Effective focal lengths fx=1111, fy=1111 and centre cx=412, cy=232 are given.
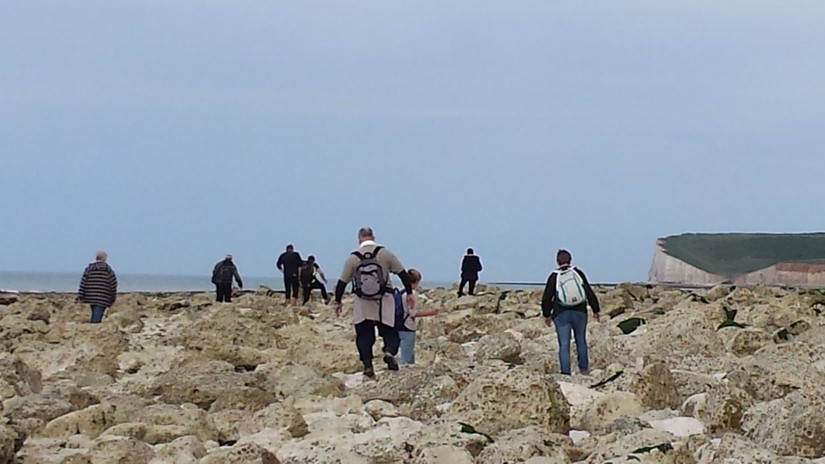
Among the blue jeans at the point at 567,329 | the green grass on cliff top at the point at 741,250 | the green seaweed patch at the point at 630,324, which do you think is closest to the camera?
the blue jeans at the point at 567,329

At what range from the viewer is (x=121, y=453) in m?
6.86

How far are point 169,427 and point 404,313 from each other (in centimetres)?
408

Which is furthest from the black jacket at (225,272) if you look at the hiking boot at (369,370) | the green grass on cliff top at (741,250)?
the green grass on cliff top at (741,250)

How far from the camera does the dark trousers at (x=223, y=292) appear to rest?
85.5 feet

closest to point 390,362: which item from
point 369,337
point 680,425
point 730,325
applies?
point 369,337

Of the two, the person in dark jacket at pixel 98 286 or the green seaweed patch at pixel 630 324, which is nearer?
the green seaweed patch at pixel 630 324

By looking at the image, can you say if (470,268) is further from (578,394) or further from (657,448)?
(657,448)

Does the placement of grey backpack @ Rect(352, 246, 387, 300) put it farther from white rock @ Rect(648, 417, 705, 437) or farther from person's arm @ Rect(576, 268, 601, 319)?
white rock @ Rect(648, 417, 705, 437)

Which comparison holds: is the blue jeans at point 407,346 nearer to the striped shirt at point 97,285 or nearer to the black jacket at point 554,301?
the black jacket at point 554,301

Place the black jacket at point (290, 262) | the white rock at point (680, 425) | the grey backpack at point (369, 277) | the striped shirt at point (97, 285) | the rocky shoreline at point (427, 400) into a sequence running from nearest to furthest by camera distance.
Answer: the rocky shoreline at point (427, 400) < the white rock at point (680, 425) < the grey backpack at point (369, 277) < the striped shirt at point (97, 285) < the black jacket at point (290, 262)

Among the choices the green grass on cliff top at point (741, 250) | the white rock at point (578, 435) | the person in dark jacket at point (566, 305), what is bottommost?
the white rock at point (578, 435)

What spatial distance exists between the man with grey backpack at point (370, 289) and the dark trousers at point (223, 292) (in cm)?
1553

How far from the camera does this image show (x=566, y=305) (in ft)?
36.5

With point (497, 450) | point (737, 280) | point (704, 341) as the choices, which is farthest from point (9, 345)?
point (737, 280)
